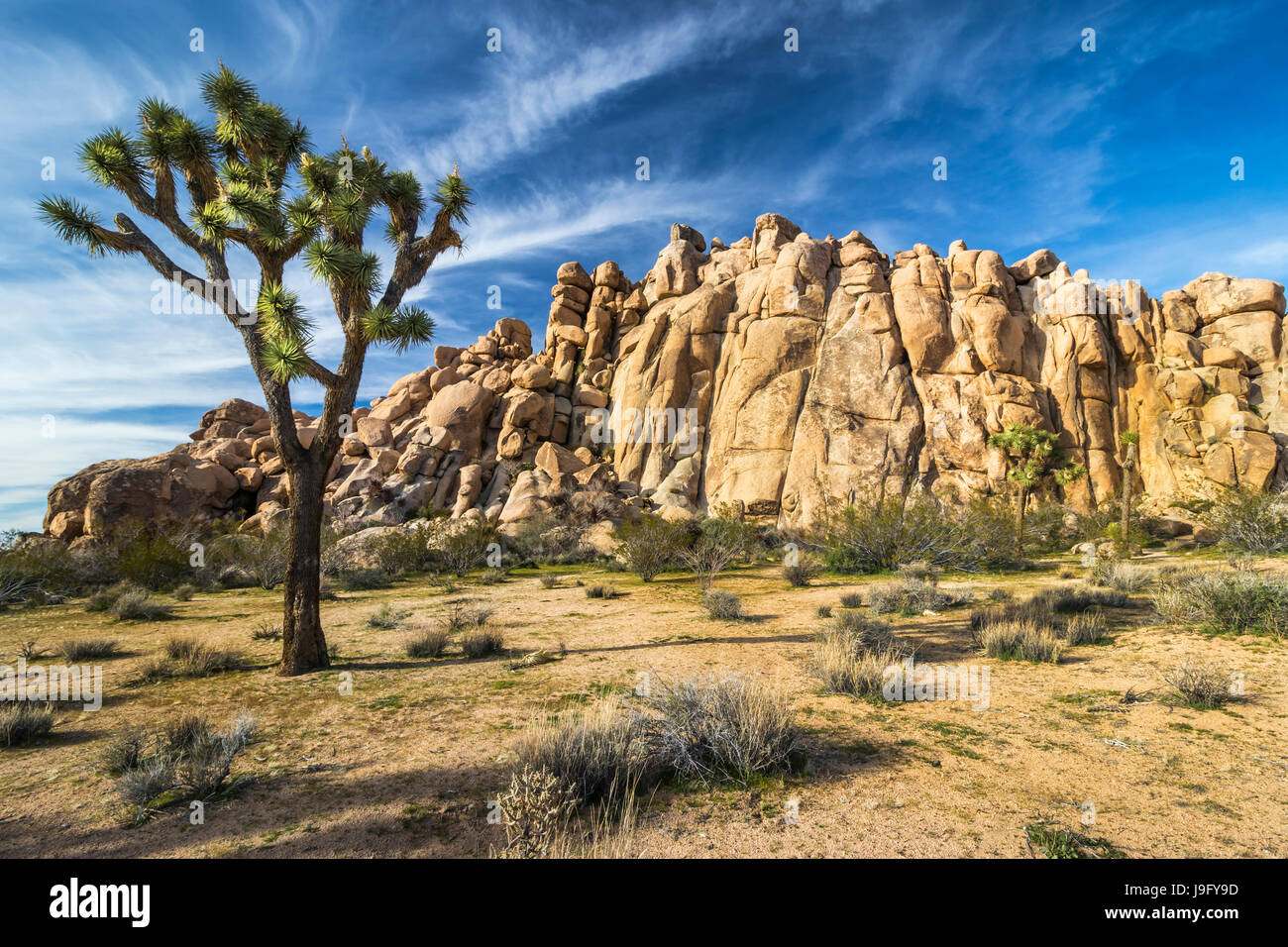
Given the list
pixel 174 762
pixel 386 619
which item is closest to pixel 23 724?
pixel 174 762

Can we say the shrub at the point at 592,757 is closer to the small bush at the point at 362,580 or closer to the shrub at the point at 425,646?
the shrub at the point at 425,646

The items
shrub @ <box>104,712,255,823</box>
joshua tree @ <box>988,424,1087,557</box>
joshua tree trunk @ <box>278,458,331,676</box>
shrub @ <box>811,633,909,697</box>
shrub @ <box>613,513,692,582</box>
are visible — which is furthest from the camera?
joshua tree @ <box>988,424,1087,557</box>

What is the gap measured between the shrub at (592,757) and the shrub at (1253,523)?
24465 mm

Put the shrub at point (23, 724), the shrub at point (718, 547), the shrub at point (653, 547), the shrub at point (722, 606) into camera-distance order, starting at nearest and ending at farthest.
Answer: the shrub at point (23, 724)
the shrub at point (722, 606)
the shrub at point (718, 547)
the shrub at point (653, 547)

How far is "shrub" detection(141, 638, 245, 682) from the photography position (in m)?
8.52

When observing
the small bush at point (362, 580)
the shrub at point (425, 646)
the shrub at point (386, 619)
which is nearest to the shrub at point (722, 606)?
the shrub at point (425, 646)

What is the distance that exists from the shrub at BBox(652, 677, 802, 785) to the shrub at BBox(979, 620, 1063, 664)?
513cm

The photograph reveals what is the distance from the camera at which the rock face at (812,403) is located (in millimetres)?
36091

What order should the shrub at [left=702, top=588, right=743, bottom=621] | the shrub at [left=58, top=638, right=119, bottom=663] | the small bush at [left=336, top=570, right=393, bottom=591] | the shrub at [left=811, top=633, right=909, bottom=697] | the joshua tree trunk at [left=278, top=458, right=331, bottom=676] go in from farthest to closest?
1. the small bush at [left=336, top=570, right=393, bottom=591]
2. the shrub at [left=702, top=588, right=743, bottom=621]
3. the shrub at [left=58, top=638, right=119, bottom=663]
4. the joshua tree trunk at [left=278, top=458, right=331, bottom=676]
5. the shrub at [left=811, top=633, right=909, bottom=697]

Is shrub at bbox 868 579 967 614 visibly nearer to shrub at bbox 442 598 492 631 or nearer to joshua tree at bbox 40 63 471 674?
shrub at bbox 442 598 492 631

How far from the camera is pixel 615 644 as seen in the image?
1031 centimetres

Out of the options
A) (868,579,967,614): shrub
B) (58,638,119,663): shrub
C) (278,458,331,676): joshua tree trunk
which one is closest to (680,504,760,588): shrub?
(868,579,967,614): shrub

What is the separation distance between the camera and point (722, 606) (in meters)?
12.6

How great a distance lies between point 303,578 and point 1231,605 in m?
15.2
